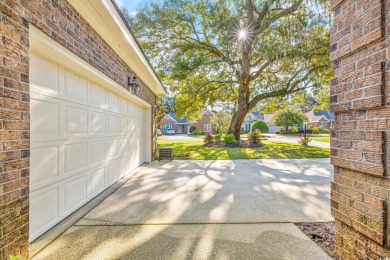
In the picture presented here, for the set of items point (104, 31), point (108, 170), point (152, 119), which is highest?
point (104, 31)

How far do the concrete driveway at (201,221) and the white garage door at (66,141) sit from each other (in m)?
0.40

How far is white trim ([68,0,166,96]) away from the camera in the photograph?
10.1ft

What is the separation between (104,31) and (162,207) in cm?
341

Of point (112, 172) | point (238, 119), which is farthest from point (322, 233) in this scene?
point (238, 119)

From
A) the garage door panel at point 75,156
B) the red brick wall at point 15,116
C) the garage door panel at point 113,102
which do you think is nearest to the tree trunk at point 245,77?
the garage door panel at point 113,102

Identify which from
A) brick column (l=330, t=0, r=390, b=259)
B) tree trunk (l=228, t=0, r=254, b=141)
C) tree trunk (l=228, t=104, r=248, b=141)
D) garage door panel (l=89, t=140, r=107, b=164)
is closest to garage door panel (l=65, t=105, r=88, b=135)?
garage door panel (l=89, t=140, r=107, b=164)

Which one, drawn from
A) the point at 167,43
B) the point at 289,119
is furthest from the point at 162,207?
the point at 289,119

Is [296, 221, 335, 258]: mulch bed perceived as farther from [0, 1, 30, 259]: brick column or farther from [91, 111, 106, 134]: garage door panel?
[91, 111, 106, 134]: garage door panel

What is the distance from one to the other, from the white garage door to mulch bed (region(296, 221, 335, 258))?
3.59 metres

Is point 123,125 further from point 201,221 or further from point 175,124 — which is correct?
point 175,124

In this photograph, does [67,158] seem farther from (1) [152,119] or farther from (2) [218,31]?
(2) [218,31]

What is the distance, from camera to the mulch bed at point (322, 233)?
97.3 inches

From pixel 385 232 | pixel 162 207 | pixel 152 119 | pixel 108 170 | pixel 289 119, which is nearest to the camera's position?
pixel 385 232

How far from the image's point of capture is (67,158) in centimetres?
325
